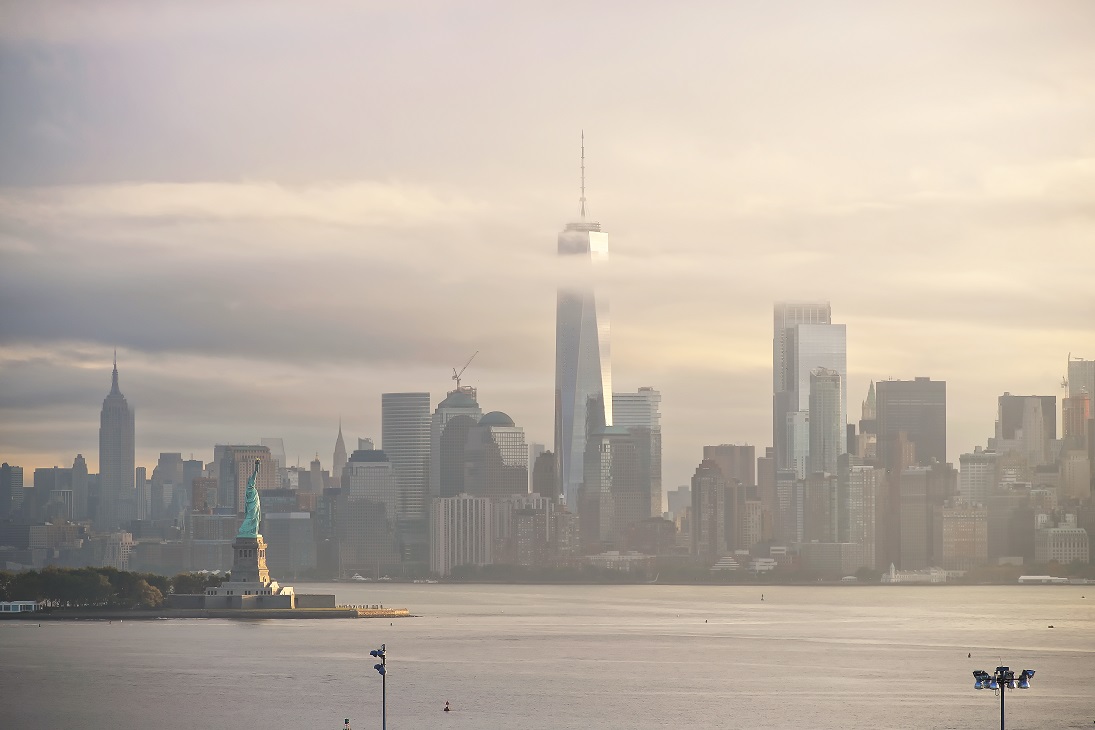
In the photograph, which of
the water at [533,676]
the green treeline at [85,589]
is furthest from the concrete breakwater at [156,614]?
the water at [533,676]

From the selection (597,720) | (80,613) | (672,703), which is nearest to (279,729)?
(597,720)

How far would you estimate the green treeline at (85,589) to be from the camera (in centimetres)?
18325

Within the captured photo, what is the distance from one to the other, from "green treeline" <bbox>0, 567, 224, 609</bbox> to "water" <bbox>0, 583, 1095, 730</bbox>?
37.5ft

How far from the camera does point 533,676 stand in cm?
11512

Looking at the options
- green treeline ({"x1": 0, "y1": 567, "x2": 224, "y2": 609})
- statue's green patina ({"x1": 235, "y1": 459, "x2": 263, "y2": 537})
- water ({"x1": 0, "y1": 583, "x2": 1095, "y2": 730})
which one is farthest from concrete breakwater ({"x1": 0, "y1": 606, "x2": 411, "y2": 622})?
statue's green patina ({"x1": 235, "y1": 459, "x2": 263, "y2": 537})

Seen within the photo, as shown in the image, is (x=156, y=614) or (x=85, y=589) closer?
(x=156, y=614)

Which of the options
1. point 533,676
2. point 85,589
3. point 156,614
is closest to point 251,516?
point 156,614

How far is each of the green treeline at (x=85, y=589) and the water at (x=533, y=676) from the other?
11.4 meters

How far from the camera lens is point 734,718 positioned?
3664 inches

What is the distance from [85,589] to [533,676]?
81.7 m

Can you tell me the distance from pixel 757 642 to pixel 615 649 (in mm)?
16165

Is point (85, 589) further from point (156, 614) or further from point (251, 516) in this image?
point (251, 516)

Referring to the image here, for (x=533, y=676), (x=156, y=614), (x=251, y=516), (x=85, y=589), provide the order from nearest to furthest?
(x=533, y=676), (x=156, y=614), (x=85, y=589), (x=251, y=516)

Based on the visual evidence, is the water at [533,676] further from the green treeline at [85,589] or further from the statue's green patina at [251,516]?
the statue's green patina at [251,516]
